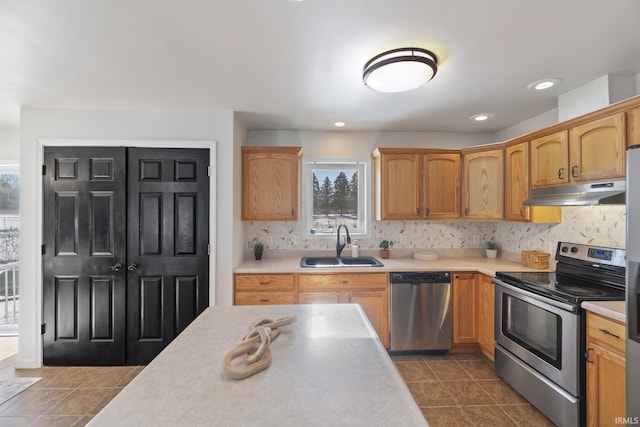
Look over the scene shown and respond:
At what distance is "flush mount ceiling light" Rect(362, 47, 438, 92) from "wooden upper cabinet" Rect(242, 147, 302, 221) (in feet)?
4.63

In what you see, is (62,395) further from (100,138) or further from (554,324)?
(554,324)

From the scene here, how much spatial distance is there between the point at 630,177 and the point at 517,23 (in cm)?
100

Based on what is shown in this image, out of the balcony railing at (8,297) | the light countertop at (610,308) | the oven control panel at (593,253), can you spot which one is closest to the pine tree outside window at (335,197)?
the oven control panel at (593,253)

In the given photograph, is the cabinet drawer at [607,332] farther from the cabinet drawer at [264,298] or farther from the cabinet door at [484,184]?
the cabinet drawer at [264,298]

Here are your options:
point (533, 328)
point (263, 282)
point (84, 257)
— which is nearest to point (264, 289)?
point (263, 282)

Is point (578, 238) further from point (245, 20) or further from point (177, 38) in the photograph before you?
point (177, 38)

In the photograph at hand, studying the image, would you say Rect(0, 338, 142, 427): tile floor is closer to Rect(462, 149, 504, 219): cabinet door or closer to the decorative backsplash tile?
Result: the decorative backsplash tile

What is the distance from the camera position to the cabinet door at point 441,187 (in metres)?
3.26

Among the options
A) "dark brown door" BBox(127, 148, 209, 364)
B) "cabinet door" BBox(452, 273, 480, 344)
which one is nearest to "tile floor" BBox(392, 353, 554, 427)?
"cabinet door" BBox(452, 273, 480, 344)

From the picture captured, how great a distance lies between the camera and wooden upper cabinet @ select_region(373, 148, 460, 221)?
10.7 feet

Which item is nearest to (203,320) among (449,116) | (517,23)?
(517,23)

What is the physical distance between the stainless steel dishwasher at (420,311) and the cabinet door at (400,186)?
721mm

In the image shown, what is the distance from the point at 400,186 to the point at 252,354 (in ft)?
8.72

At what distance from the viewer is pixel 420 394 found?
2.35 metres
